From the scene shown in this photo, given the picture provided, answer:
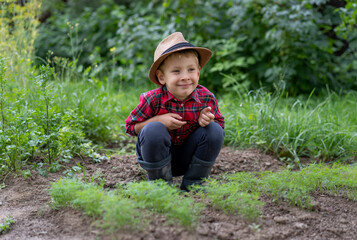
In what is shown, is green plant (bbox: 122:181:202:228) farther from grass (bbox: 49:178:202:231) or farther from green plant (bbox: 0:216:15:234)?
green plant (bbox: 0:216:15:234)

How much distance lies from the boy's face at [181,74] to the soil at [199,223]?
776 mm

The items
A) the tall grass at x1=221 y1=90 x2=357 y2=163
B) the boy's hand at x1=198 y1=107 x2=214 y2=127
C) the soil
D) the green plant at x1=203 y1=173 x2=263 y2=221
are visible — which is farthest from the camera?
the tall grass at x1=221 y1=90 x2=357 y2=163

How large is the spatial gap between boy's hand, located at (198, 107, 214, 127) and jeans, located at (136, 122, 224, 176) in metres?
0.05

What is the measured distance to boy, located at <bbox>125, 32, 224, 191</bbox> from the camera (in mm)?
2477

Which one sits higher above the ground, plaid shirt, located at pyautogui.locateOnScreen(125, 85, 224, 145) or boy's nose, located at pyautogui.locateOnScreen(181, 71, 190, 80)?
boy's nose, located at pyautogui.locateOnScreen(181, 71, 190, 80)

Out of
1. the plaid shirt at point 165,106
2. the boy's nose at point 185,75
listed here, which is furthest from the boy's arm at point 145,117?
the boy's nose at point 185,75

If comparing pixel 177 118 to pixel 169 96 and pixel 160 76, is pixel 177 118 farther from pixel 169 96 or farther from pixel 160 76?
pixel 160 76

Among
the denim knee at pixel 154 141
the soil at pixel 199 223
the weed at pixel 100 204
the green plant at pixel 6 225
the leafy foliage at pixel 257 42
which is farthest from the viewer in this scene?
the leafy foliage at pixel 257 42

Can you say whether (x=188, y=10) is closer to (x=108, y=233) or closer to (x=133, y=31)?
(x=133, y=31)

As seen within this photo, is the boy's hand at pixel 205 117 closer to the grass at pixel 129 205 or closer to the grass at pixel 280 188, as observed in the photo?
the grass at pixel 280 188

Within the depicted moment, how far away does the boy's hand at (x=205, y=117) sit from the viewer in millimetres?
2533

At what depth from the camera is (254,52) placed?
569 cm

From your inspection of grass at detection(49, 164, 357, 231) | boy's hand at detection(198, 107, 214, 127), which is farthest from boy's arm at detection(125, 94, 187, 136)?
grass at detection(49, 164, 357, 231)

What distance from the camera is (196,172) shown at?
8.71ft
